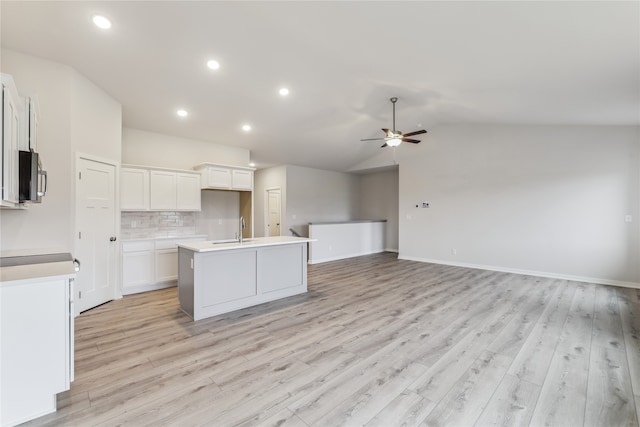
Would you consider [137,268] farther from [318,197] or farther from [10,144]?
[318,197]

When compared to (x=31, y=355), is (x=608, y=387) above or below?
below

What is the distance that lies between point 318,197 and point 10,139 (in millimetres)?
7225

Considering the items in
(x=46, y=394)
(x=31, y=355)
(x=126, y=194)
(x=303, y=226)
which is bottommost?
(x=46, y=394)

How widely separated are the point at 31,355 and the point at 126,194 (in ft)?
10.8

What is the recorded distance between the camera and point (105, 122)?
3979mm

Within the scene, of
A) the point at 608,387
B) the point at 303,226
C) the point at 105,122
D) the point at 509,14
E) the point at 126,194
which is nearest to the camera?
the point at 608,387

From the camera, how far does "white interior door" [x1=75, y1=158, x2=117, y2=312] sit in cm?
355

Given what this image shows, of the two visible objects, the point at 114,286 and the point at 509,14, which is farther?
the point at 114,286

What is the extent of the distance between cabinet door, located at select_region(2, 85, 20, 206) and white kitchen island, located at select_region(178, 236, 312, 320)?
1621 mm

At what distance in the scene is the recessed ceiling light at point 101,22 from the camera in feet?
8.84

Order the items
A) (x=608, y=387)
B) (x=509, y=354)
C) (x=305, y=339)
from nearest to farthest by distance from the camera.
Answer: (x=608, y=387)
(x=509, y=354)
(x=305, y=339)

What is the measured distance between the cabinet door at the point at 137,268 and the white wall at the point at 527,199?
5971 millimetres

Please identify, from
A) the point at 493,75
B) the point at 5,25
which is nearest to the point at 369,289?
the point at 493,75

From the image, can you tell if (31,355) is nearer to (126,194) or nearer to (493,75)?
(126,194)
